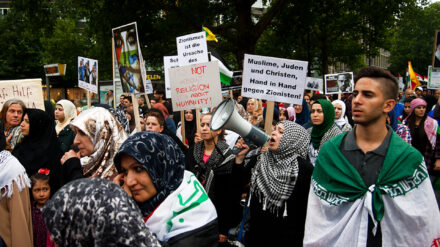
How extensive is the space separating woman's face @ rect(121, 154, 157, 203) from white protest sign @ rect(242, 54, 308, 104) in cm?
299

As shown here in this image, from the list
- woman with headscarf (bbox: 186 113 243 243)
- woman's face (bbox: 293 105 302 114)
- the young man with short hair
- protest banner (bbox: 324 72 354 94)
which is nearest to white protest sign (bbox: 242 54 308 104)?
woman with headscarf (bbox: 186 113 243 243)

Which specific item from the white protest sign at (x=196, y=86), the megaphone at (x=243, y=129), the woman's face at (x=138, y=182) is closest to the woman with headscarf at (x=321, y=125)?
the white protest sign at (x=196, y=86)

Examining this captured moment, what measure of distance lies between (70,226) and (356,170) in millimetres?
1867

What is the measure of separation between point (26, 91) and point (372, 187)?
5.43 m

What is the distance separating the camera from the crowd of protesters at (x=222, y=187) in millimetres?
1752

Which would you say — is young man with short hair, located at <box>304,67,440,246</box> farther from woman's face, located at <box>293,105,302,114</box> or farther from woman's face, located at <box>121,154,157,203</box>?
woman's face, located at <box>293,105,302,114</box>

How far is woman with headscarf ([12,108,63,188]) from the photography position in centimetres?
413

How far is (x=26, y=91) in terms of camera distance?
672cm

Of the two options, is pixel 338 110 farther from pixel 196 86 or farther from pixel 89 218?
pixel 89 218

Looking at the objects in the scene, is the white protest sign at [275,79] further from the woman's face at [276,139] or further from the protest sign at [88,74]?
the protest sign at [88,74]

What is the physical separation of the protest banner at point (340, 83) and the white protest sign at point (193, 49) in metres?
7.50

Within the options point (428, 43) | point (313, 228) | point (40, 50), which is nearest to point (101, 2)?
point (313, 228)

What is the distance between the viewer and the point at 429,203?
279 centimetres

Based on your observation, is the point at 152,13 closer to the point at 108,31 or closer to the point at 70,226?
the point at 108,31
